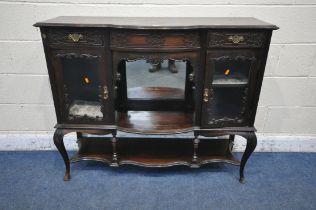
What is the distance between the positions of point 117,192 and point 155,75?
88cm

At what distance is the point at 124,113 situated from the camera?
183 centimetres

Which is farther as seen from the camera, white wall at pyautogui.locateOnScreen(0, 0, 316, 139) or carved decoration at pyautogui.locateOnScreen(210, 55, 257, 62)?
white wall at pyautogui.locateOnScreen(0, 0, 316, 139)

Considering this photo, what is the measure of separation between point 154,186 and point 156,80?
779 mm

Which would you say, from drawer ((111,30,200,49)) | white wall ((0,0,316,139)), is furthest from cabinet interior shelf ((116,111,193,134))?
white wall ((0,0,316,139))

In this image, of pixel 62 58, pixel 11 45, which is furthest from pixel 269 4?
pixel 11 45

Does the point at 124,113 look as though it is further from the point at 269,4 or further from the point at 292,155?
the point at 292,155

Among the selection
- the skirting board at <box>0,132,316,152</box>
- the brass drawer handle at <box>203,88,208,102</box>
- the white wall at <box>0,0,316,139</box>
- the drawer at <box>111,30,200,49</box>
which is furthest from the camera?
the skirting board at <box>0,132,316,152</box>

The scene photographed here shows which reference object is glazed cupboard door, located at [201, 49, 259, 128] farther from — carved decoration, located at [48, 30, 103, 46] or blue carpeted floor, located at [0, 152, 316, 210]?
carved decoration, located at [48, 30, 103, 46]

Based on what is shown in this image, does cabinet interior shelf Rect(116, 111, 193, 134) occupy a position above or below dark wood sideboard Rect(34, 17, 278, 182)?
below

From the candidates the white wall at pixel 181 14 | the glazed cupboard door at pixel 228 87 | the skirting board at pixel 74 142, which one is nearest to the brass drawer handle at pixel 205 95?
the glazed cupboard door at pixel 228 87

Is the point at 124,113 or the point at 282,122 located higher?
the point at 124,113

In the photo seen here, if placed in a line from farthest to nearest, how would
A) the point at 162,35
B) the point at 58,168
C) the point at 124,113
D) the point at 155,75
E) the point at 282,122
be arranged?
the point at 282,122 → the point at 58,168 → the point at 124,113 → the point at 155,75 → the point at 162,35

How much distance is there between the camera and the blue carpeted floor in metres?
1.67

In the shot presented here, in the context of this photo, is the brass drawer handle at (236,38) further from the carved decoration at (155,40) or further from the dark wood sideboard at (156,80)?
the carved decoration at (155,40)
